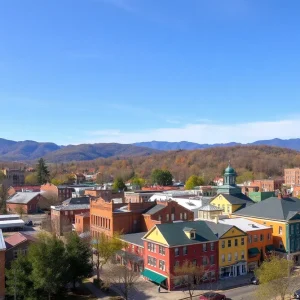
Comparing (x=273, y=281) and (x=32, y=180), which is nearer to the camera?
(x=273, y=281)

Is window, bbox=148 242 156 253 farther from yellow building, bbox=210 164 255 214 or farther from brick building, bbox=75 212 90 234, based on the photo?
brick building, bbox=75 212 90 234

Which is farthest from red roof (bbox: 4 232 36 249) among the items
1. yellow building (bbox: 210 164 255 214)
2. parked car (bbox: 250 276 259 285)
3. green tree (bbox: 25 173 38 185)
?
green tree (bbox: 25 173 38 185)

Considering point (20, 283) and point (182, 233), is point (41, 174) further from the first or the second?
point (20, 283)

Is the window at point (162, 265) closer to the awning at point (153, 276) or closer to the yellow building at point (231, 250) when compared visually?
the awning at point (153, 276)

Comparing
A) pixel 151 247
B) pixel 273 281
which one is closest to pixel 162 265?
pixel 151 247

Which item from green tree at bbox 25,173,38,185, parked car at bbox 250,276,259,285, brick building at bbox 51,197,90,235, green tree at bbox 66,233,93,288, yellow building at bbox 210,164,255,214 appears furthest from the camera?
green tree at bbox 25,173,38,185

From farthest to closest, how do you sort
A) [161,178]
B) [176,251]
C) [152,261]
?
1. [161,178]
2. [152,261]
3. [176,251]
